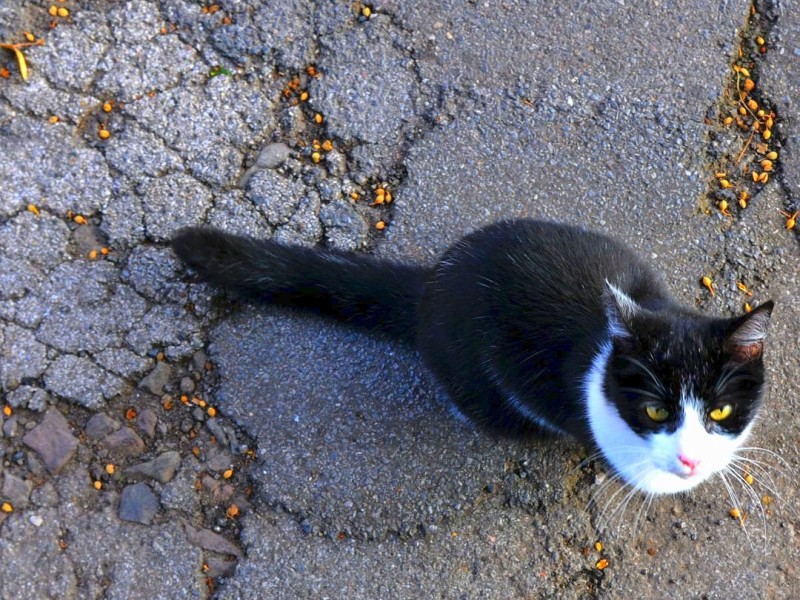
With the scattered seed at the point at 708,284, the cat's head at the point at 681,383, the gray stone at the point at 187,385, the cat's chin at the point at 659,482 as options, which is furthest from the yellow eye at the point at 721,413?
the gray stone at the point at 187,385

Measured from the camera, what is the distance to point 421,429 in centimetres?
237

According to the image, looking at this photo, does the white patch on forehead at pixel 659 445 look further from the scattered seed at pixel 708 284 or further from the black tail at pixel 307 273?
the scattered seed at pixel 708 284

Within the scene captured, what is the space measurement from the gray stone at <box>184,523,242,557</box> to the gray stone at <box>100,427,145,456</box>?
277 mm

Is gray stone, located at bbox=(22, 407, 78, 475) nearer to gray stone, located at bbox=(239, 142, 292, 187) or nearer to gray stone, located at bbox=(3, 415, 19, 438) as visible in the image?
gray stone, located at bbox=(3, 415, 19, 438)

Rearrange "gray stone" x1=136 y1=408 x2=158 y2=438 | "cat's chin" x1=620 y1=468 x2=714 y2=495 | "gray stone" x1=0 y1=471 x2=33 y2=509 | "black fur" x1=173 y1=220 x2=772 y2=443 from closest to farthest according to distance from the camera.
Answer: "black fur" x1=173 y1=220 x2=772 y2=443 → "cat's chin" x1=620 y1=468 x2=714 y2=495 → "gray stone" x1=0 y1=471 x2=33 y2=509 → "gray stone" x1=136 y1=408 x2=158 y2=438

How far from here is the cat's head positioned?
1.78m

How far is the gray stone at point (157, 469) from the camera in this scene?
7.47 feet

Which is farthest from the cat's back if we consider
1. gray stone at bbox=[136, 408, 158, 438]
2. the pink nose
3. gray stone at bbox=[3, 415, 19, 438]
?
gray stone at bbox=[3, 415, 19, 438]

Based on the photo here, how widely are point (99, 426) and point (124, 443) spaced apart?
9cm

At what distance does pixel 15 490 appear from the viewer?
2229 mm

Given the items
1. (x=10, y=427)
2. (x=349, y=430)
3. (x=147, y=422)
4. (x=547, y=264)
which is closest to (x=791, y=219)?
(x=547, y=264)

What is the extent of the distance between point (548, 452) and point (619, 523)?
28 cm

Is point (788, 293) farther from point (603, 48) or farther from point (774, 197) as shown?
point (603, 48)

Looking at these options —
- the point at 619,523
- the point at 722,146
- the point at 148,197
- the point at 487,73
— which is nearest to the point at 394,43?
the point at 487,73
